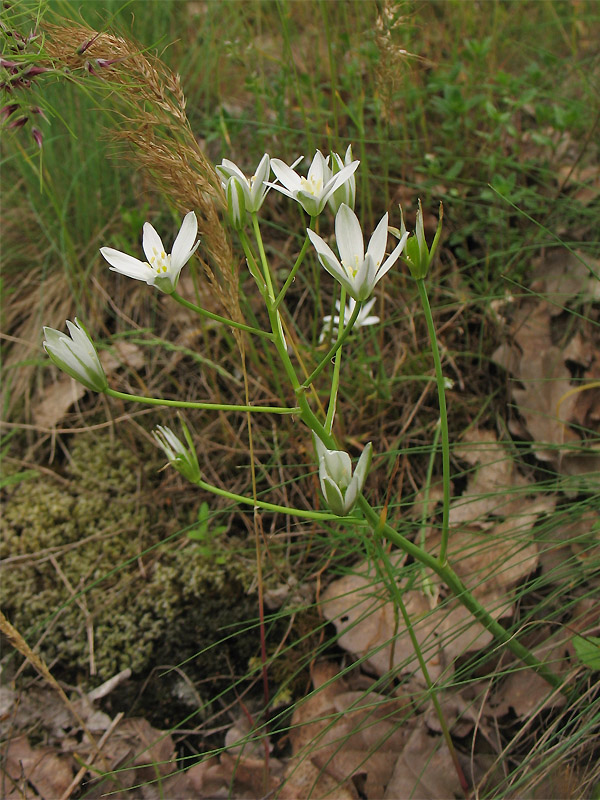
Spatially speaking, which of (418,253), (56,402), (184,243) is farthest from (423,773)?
(56,402)

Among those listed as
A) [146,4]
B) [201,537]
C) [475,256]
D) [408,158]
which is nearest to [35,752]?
[201,537]

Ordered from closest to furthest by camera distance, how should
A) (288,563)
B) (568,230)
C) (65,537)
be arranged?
(288,563)
(65,537)
(568,230)

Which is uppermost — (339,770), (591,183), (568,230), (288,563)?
(591,183)

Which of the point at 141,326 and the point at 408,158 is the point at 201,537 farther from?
the point at 408,158

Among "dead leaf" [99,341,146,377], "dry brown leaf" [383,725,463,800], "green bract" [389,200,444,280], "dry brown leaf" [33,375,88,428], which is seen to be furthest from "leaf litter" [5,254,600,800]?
"dead leaf" [99,341,146,377]

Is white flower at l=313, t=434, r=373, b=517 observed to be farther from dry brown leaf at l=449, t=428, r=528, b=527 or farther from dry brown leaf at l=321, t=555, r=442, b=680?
dry brown leaf at l=449, t=428, r=528, b=527

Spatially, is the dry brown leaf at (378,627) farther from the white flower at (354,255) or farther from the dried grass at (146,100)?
the dried grass at (146,100)
